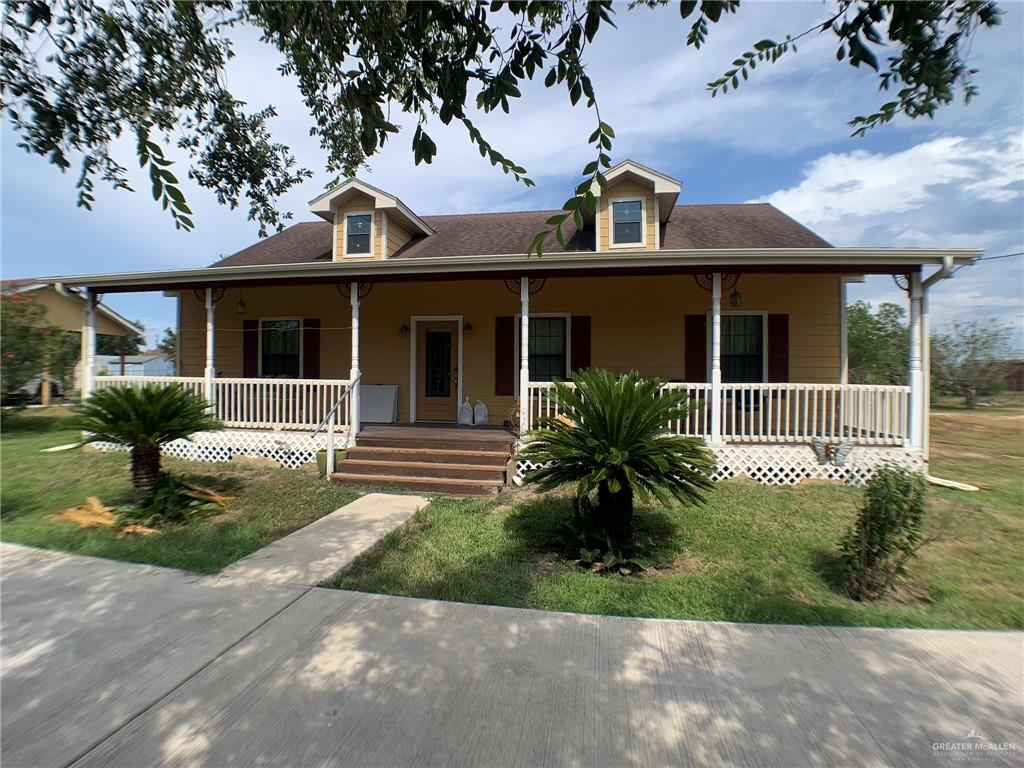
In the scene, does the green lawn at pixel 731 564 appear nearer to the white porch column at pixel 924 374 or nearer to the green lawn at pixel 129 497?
the white porch column at pixel 924 374

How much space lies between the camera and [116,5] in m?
2.66

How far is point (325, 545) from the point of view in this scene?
4.92m

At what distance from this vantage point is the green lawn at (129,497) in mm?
4836

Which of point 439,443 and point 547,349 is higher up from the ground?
point 547,349

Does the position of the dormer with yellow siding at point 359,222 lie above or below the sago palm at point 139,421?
above

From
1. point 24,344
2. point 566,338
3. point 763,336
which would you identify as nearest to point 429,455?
point 566,338

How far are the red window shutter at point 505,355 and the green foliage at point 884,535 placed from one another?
676cm

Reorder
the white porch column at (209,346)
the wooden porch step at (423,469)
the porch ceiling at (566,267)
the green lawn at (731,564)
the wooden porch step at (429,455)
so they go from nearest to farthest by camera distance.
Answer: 1. the green lawn at (731,564)
2. the porch ceiling at (566,267)
3. the wooden porch step at (423,469)
4. the wooden porch step at (429,455)
5. the white porch column at (209,346)

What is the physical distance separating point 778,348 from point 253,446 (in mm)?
9819

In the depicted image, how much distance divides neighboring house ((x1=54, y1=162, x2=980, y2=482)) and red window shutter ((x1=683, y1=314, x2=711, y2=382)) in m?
0.03

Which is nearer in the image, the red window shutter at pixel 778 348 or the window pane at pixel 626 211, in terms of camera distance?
the red window shutter at pixel 778 348

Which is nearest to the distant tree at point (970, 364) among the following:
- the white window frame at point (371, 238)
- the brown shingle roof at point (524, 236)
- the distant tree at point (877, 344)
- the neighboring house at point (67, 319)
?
the distant tree at point (877, 344)

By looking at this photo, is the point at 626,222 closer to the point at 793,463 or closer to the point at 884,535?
the point at 793,463

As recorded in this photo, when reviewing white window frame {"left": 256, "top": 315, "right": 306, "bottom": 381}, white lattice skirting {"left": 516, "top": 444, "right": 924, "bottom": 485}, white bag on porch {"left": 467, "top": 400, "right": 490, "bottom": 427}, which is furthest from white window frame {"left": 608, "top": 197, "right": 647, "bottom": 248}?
white window frame {"left": 256, "top": 315, "right": 306, "bottom": 381}
